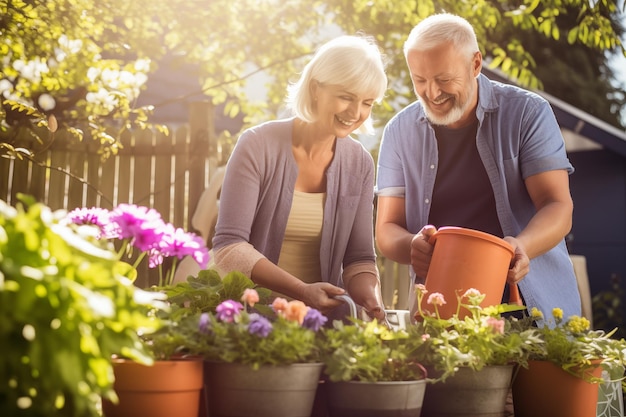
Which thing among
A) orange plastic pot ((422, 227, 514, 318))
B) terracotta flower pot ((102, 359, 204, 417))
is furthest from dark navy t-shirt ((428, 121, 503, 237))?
terracotta flower pot ((102, 359, 204, 417))

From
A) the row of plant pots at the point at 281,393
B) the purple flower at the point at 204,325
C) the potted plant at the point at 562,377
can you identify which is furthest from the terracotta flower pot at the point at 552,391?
the purple flower at the point at 204,325

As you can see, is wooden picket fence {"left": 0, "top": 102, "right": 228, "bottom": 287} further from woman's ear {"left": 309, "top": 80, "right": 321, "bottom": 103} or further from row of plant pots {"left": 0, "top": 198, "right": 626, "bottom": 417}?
row of plant pots {"left": 0, "top": 198, "right": 626, "bottom": 417}

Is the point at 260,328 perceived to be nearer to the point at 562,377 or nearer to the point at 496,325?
the point at 496,325

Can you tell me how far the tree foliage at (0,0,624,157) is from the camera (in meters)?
3.77

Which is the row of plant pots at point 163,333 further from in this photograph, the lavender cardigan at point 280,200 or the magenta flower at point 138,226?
the lavender cardigan at point 280,200

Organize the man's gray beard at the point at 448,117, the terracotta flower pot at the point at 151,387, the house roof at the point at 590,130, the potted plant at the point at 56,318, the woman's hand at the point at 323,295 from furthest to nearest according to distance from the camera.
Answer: the house roof at the point at 590,130, the man's gray beard at the point at 448,117, the woman's hand at the point at 323,295, the terracotta flower pot at the point at 151,387, the potted plant at the point at 56,318

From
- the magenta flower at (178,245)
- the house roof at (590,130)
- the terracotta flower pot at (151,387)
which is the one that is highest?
the house roof at (590,130)

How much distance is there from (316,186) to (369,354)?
1091 mm

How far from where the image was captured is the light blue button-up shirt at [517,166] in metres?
2.25

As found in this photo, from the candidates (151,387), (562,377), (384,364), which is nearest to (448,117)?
(562,377)

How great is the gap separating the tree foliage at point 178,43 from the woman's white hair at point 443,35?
45.3 inches

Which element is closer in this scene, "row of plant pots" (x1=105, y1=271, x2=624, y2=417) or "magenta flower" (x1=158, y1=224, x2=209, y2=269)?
"row of plant pots" (x1=105, y1=271, x2=624, y2=417)

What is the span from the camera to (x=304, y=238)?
2.23m

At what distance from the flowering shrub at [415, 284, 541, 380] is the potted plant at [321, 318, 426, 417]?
0.06 meters
